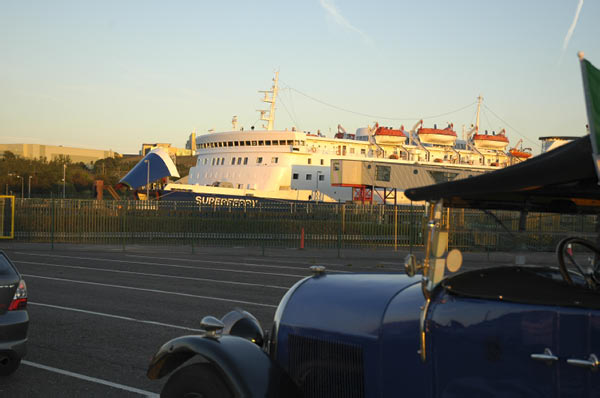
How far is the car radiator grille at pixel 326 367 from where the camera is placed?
12.8ft

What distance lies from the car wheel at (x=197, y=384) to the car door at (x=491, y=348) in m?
1.30

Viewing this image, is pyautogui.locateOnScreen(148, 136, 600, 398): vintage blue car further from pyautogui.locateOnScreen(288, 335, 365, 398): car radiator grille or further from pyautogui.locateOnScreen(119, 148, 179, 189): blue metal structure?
pyautogui.locateOnScreen(119, 148, 179, 189): blue metal structure

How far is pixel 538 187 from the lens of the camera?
3.33m

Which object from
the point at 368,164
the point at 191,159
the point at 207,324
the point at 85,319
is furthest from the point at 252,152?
the point at 191,159

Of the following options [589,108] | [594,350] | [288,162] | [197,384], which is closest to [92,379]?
[197,384]

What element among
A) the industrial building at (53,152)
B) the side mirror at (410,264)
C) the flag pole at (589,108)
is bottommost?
the side mirror at (410,264)

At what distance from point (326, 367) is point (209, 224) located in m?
21.6

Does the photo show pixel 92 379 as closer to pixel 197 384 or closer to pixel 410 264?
pixel 197 384

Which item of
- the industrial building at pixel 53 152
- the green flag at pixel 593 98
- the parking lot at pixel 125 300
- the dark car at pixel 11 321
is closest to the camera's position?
the green flag at pixel 593 98

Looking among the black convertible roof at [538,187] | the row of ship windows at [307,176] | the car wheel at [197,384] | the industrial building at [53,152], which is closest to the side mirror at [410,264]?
the black convertible roof at [538,187]

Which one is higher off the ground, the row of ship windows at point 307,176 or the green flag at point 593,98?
the row of ship windows at point 307,176

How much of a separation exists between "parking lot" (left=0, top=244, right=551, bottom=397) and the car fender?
1.42 m

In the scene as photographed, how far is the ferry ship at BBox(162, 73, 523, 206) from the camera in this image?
47438 mm

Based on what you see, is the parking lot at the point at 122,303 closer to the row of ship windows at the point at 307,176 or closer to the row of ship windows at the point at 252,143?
Result: the row of ship windows at the point at 307,176
